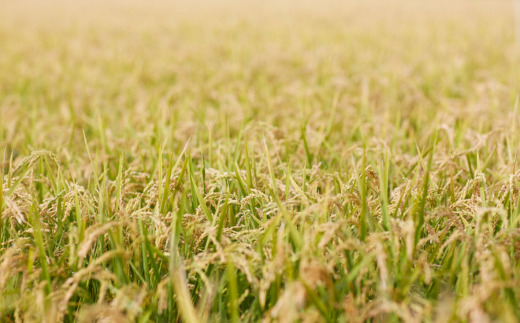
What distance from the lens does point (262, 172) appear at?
1.93 metres

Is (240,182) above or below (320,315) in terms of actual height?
above

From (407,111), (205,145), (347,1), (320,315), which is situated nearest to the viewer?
(320,315)

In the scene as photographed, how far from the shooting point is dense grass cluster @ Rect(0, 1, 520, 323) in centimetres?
105

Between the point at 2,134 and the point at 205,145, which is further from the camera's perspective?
the point at 2,134

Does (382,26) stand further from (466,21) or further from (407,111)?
(407,111)

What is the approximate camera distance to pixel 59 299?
3.62 feet

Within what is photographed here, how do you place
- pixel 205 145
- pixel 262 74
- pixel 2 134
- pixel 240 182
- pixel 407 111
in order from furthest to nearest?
pixel 262 74 → pixel 407 111 → pixel 2 134 → pixel 205 145 → pixel 240 182

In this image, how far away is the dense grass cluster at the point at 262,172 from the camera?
41.4 inches

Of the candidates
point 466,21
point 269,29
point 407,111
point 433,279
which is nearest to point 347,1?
point 466,21

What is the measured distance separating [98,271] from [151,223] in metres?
0.28

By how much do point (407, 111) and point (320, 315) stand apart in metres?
2.50

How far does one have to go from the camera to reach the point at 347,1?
15766mm

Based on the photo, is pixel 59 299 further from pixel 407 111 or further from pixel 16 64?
pixel 16 64

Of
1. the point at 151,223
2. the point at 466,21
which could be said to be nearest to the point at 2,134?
the point at 151,223
